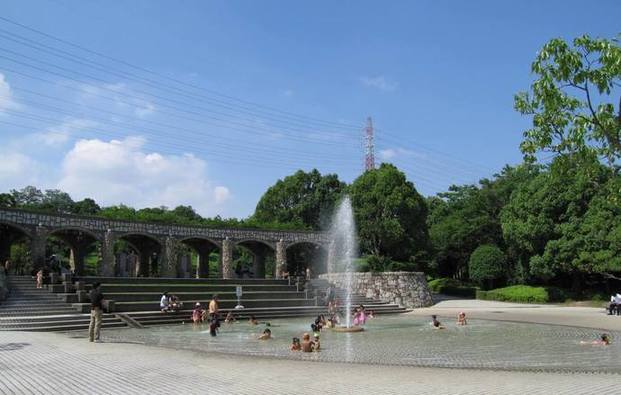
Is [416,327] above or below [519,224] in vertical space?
below

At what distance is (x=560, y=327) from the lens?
74.6 feet

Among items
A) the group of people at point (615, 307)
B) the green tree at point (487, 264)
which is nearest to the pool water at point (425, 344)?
the group of people at point (615, 307)

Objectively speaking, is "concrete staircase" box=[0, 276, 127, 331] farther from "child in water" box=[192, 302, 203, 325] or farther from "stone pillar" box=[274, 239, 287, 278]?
"stone pillar" box=[274, 239, 287, 278]

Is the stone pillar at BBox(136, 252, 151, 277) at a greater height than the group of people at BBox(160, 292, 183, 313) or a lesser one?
greater

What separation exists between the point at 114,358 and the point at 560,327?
1809cm

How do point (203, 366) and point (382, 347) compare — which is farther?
point (382, 347)

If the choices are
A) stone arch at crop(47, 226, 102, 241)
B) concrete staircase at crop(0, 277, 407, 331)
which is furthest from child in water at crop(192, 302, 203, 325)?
stone arch at crop(47, 226, 102, 241)

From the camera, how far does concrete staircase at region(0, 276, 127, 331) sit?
18609 mm

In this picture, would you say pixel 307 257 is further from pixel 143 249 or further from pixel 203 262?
pixel 143 249

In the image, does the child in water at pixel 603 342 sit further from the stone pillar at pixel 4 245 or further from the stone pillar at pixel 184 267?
the stone pillar at pixel 184 267

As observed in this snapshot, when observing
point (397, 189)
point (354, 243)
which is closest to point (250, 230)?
point (354, 243)

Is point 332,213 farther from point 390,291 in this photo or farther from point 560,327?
point 560,327

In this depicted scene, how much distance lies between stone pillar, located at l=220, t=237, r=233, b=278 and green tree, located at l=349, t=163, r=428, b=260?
33.0 feet

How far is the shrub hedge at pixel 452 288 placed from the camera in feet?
156
